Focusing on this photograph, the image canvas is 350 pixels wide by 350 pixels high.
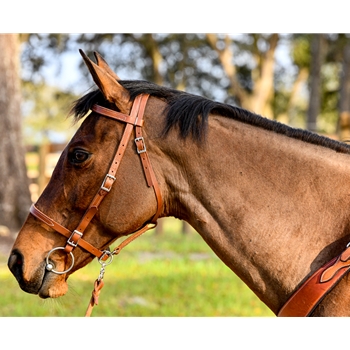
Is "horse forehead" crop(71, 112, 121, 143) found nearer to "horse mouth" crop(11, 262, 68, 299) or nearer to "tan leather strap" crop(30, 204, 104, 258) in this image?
"tan leather strap" crop(30, 204, 104, 258)

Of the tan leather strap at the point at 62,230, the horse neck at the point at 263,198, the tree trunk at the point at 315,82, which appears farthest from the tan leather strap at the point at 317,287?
the tree trunk at the point at 315,82

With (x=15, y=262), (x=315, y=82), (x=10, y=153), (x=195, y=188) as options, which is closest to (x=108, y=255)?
(x=15, y=262)

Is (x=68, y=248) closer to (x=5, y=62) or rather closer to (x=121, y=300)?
Result: (x=121, y=300)

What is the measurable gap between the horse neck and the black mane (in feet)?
0.14

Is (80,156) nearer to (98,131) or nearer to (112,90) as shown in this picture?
(98,131)

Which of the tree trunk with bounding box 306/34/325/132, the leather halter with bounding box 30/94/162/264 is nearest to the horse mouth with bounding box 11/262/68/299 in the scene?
Answer: the leather halter with bounding box 30/94/162/264

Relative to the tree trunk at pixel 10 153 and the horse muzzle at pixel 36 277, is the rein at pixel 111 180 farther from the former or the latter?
the tree trunk at pixel 10 153

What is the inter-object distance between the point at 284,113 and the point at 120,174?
23.7 metres

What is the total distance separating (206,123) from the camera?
2.54m

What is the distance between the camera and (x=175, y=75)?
18109mm

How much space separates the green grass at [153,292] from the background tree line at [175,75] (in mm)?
2480

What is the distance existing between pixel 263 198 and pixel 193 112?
58cm

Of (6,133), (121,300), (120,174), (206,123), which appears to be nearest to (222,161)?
(206,123)

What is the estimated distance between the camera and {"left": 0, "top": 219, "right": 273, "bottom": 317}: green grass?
5934mm
